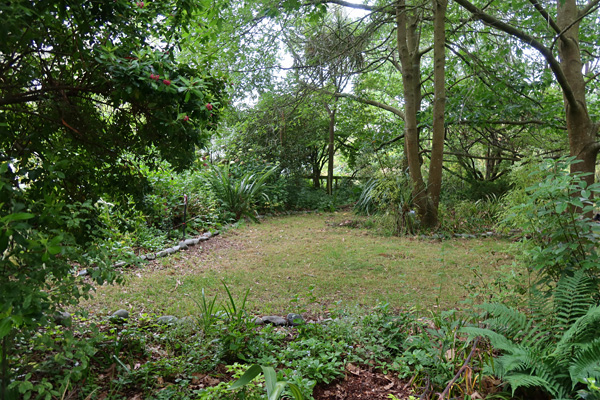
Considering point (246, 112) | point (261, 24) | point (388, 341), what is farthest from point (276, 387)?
point (246, 112)

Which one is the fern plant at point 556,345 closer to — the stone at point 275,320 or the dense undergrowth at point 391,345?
the dense undergrowth at point 391,345

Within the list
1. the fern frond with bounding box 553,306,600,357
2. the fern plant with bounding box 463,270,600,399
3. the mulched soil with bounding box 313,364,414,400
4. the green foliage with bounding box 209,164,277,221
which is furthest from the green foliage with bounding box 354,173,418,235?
the fern frond with bounding box 553,306,600,357

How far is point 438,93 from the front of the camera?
655 centimetres

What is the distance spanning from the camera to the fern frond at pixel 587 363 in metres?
1.67

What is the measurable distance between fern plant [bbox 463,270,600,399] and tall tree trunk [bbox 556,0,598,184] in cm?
346

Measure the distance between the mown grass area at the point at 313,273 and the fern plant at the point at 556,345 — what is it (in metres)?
0.43

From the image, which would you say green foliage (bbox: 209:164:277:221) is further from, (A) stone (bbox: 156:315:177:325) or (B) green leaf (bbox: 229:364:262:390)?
(B) green leaf (bbox: 229:364:262:390)

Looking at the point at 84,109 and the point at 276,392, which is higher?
the point at 84,109

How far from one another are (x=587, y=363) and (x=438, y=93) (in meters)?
5.54

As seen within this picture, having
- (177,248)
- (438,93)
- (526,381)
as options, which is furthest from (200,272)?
(438,93)

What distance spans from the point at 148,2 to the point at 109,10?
0.55 metres

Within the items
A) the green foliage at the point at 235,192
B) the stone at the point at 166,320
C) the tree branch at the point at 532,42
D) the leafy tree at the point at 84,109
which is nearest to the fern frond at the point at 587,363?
the leafy tree at the point at 84,109

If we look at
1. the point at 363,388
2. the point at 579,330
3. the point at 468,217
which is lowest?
the point at 363,388

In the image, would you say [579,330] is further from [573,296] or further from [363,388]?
[363,388]
